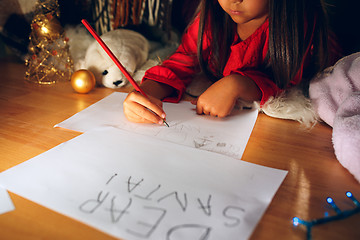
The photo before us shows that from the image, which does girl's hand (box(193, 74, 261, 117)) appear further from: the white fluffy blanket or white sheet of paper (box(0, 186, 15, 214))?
white sheet of paper (box(0, 186, 15, 214))

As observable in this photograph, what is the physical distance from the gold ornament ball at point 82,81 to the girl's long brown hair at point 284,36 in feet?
0.89

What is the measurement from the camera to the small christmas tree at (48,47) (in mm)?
678

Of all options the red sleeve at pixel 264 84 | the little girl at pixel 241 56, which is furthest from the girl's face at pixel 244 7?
the red sleeve at pixel 264 84

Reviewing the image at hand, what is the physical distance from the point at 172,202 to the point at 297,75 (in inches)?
18.8

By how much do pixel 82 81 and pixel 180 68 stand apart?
0.24 metres

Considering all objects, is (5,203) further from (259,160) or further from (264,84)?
(264,84)

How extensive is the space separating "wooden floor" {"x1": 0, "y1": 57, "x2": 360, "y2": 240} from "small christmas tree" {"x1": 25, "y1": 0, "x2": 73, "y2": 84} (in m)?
0.05

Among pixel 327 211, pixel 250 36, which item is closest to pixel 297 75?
pixel 250 36

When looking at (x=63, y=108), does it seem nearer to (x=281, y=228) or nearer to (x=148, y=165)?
(x=148, y=165)

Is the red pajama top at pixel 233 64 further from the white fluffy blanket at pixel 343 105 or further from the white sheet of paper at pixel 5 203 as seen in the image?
the white sheet of paper at pixel 5 203

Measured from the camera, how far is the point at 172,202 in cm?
29

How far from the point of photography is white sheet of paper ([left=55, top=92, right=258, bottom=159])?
42cm

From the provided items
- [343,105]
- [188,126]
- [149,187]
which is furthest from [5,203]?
[343,105]

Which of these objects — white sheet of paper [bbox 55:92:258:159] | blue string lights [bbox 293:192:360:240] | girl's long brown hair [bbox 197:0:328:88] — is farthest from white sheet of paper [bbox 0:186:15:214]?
girl's long brown hair [bbox 197:0:328:88]
